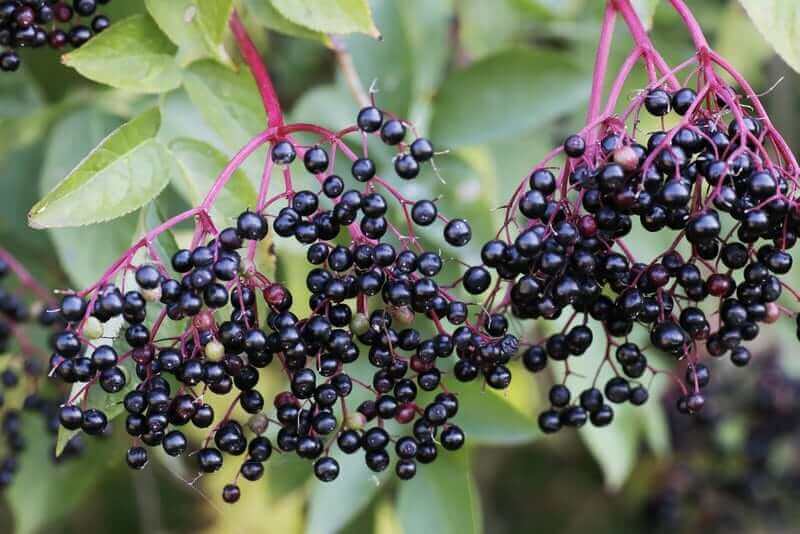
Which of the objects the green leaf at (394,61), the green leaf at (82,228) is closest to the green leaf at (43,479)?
the green leaf at (82,228)

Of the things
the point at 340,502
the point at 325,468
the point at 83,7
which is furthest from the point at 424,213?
the point at 340,502

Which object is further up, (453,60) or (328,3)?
(453,60)

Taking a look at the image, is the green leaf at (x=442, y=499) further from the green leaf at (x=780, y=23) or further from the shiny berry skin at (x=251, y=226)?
the green leaf at (x=780, y=23)

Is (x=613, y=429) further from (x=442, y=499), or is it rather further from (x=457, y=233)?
(x=457, y=233)

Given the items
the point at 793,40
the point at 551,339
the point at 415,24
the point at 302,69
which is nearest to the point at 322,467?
the point at 551,339

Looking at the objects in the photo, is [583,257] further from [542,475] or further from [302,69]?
[542,475]

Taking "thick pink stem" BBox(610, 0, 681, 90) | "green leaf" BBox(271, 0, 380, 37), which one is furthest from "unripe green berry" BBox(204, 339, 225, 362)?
"thick pink stem" BBox(610, 0, 681, 90)
